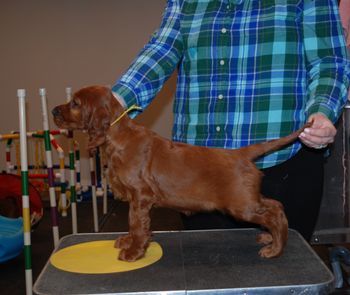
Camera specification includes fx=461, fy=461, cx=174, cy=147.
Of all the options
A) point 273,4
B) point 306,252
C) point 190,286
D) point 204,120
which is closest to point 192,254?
point 190,286

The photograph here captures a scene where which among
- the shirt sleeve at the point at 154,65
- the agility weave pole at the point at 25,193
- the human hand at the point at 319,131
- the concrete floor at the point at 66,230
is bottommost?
the concrete floor at the point at 66,230

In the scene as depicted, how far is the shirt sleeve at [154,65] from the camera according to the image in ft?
5.91

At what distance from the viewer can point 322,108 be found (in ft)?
5.23

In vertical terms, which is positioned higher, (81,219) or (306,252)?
(306,252)

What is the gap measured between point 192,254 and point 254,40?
2.78ft

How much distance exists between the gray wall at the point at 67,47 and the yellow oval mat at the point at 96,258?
516cm

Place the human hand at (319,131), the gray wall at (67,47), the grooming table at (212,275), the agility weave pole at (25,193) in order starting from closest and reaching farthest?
the grooming table at (212,275), the human hand at (319,131), the agility weave pole at (25,193), the gray wall at (67,47)

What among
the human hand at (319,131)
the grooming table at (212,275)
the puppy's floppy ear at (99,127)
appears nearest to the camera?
the grooming table at (212,275)

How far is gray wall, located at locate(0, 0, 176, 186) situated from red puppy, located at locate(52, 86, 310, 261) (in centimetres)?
529

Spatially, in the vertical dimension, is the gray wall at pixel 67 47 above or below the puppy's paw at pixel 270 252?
above

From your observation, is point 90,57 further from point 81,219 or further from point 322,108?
point 322,108

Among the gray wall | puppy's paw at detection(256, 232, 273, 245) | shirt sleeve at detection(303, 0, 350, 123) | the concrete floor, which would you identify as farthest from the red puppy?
the gray wall

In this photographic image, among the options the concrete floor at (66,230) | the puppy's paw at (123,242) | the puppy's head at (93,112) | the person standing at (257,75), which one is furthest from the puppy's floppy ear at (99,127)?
the concrete floor at (66,230)

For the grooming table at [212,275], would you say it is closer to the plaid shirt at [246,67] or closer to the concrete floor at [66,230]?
the plaid shirt at [246,67]
